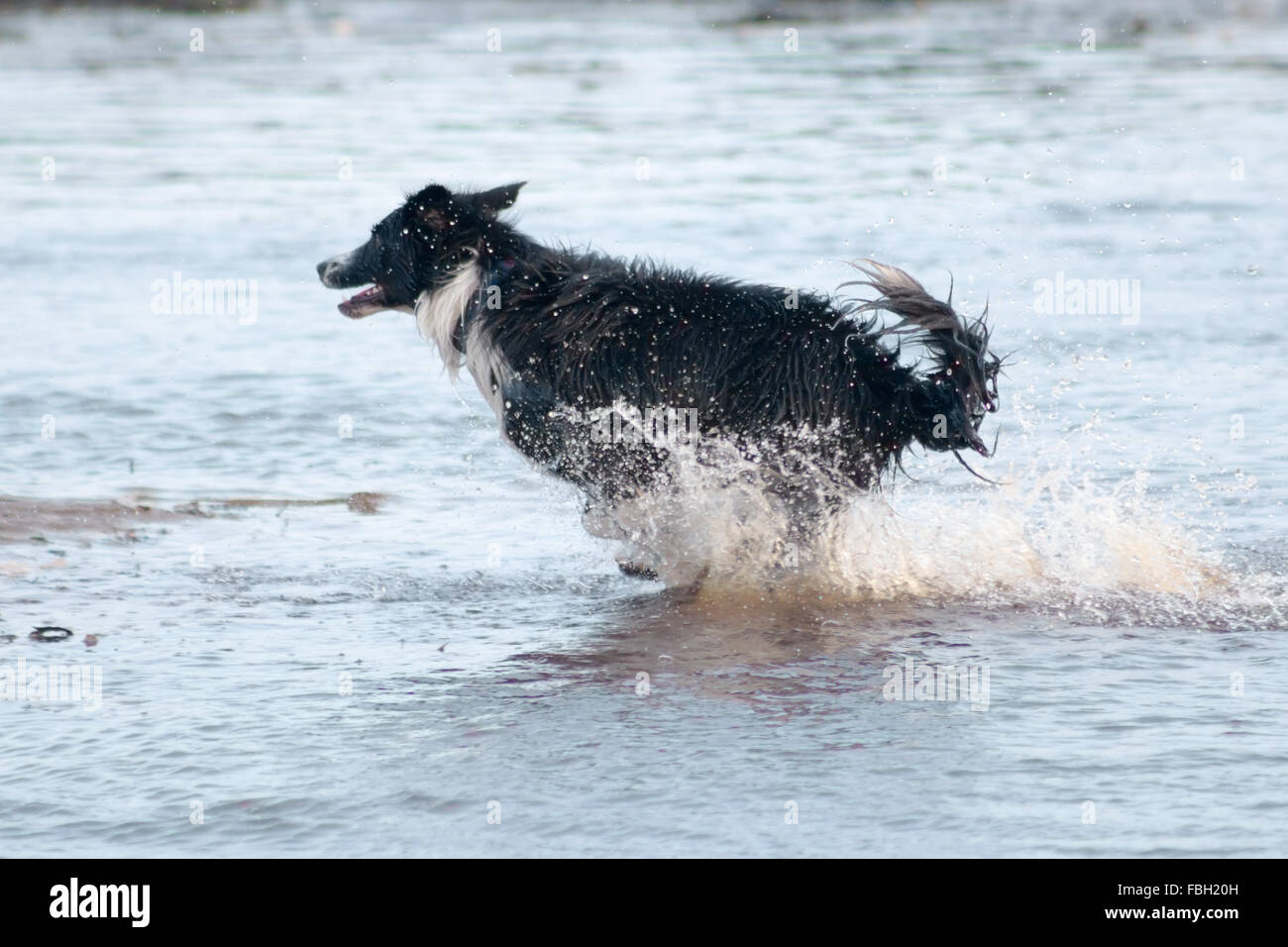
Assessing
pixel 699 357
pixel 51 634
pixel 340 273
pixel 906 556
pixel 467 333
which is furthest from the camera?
pixel 340 273

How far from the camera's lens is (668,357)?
595 centimetres

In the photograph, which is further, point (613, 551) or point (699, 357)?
point (613, 551)

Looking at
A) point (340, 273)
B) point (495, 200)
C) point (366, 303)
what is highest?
point (495, 200)

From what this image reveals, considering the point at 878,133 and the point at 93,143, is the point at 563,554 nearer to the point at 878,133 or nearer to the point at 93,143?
the point at 878,133

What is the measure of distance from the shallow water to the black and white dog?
1.13 ft

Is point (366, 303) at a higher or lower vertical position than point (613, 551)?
higher

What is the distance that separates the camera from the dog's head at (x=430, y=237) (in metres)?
6.31

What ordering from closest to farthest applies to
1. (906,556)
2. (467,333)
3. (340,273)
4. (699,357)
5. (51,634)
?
(51,634) → (699,357) → (906,556) → (467,333) → (340,273)

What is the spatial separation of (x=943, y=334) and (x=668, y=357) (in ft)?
3.12

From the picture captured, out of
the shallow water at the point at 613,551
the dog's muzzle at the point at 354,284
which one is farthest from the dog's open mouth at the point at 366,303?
the shallow water at the point at 613,551

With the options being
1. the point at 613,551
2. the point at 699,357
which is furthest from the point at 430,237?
the point at 613,551

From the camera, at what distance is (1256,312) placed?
10102mm

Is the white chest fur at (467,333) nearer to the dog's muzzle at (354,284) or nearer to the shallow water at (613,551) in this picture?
the dog's muzzle at (354,284)

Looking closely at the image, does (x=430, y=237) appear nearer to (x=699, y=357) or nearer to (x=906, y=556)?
(x=699, y=357)
